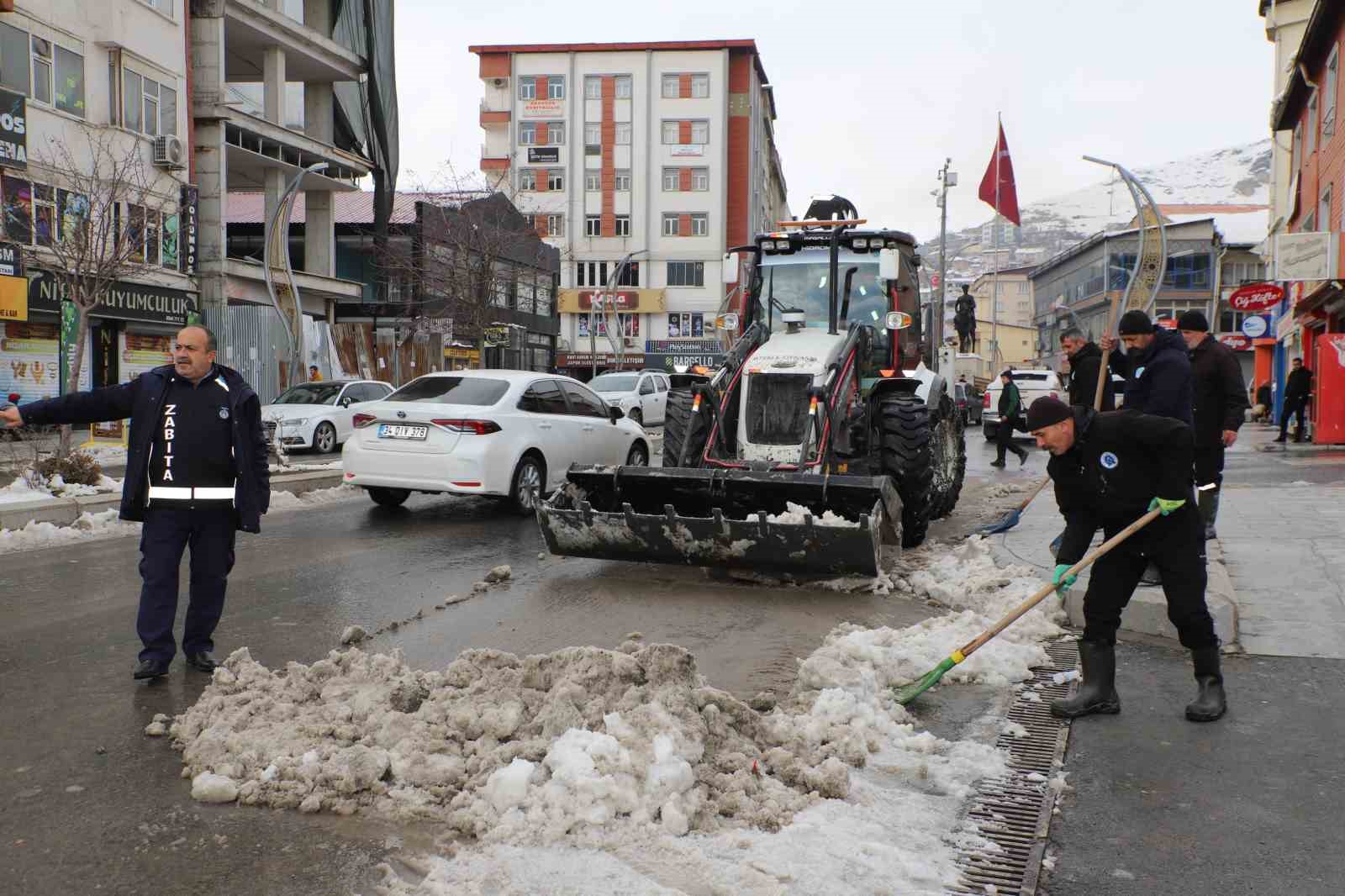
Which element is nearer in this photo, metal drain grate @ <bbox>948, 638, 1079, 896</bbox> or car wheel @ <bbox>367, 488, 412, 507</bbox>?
metal drain grate @ <bbox>948, 638, 1079, 896</bbox>

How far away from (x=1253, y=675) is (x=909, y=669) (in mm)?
1882

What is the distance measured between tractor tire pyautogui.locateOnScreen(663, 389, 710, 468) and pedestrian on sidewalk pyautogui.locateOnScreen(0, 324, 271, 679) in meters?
4.41

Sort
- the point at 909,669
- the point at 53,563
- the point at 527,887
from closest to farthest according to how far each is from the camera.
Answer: the point at 527,887 < the point at 909,669 < the point at 53,563

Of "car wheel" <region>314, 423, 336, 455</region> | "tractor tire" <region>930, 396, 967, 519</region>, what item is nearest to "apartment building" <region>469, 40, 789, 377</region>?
"car wheel" <region>314, 423, 336, 455</region>

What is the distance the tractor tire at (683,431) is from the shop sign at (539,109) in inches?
2517

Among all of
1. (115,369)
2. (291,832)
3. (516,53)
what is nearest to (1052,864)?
(291,832)

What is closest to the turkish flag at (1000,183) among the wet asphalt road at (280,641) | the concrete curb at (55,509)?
the wet asphalt road at (280,641)

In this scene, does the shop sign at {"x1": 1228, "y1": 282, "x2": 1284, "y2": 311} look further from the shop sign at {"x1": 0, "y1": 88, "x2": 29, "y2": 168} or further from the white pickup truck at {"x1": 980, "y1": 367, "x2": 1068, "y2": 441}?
the shop sign at {"x1": 0, "y1": 88, "x2": 29, "y2": 168}

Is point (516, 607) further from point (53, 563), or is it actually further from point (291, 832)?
point (53, 563)

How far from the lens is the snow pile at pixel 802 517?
7.83m

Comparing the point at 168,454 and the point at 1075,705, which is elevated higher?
the point at 168,454

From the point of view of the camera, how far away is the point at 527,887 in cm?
338

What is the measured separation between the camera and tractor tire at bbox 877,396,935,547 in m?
9.66

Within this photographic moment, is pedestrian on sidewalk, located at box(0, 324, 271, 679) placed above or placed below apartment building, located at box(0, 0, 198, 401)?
below
